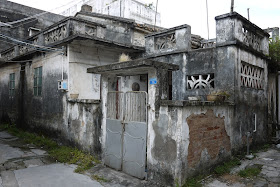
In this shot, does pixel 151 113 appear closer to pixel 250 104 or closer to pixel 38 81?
pixel 250 104

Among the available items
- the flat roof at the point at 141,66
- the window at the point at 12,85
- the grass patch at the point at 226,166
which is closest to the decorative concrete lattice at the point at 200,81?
the flat roof at the point at 141,66

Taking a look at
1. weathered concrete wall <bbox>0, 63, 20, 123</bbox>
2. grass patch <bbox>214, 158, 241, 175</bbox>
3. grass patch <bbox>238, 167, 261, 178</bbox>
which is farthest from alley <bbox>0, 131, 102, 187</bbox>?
weathered concrete wall <bbox>0, 63, 20, 123</bbox>

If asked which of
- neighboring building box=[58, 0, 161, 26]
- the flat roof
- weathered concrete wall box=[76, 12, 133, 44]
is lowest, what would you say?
the flat roof

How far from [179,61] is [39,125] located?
22.6 ft

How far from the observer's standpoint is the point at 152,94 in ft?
16.8

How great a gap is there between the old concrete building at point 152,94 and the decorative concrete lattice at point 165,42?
38 mm

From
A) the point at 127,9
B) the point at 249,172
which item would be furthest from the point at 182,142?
the point at 127,9

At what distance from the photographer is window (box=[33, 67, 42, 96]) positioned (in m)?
9.91

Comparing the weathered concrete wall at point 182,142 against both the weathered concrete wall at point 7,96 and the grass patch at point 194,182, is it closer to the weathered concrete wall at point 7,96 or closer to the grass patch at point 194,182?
the grass patch at point 194,182

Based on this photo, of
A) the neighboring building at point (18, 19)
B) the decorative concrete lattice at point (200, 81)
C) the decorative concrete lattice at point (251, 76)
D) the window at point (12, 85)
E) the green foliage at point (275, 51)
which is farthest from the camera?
the neighboring building at point (18, 19)

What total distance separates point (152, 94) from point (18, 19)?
49.3 ft

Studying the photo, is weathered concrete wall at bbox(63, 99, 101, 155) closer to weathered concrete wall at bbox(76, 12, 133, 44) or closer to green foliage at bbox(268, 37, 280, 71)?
weathered concrete wall at bbox(76, 12, 133, 44)

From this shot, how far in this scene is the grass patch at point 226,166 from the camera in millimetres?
5566

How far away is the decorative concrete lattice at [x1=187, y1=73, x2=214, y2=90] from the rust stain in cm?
150
